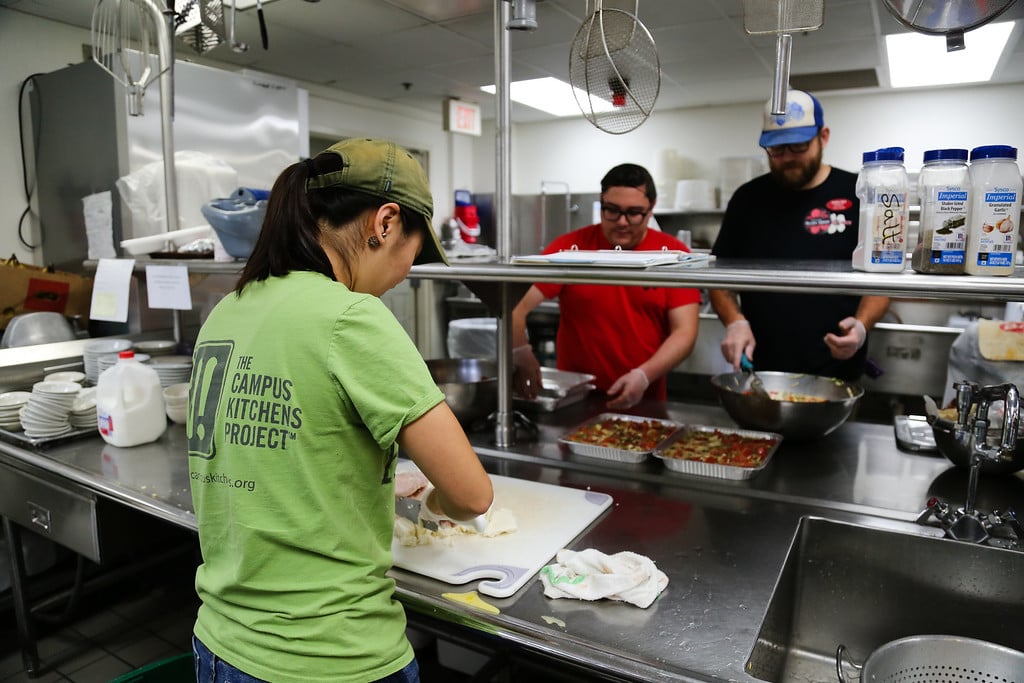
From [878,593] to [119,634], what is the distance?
2.62 meters

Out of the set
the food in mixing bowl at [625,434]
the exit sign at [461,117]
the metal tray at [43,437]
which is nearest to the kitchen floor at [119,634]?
the food in mixing bowl at [625,434]

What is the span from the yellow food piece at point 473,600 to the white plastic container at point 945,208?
95 centimetres

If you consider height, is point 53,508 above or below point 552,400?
below

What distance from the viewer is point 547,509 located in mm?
1479

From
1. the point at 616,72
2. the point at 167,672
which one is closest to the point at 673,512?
the point at 616,72

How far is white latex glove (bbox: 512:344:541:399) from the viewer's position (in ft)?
7.38

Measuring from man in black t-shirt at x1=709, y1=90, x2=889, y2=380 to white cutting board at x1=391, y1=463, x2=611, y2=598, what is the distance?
112 cm

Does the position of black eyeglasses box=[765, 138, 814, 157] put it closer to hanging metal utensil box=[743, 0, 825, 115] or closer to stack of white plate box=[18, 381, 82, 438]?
hanging metal utensil box=[743, 0, 825, 115]

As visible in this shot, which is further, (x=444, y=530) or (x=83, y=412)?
(x=83, y=412)

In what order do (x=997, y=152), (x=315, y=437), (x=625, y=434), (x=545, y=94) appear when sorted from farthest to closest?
(x=545, y=94) → (x=625, y=434) → (x=997, y=152) → (x=315, y=437)

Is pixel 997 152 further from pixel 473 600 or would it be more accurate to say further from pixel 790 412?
pixel 473 600

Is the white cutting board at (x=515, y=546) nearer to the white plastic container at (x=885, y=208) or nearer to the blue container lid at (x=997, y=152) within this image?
the white plastic container at (x=885, y=208)

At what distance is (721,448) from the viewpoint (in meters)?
1.76

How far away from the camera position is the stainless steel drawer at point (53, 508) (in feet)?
5.74
